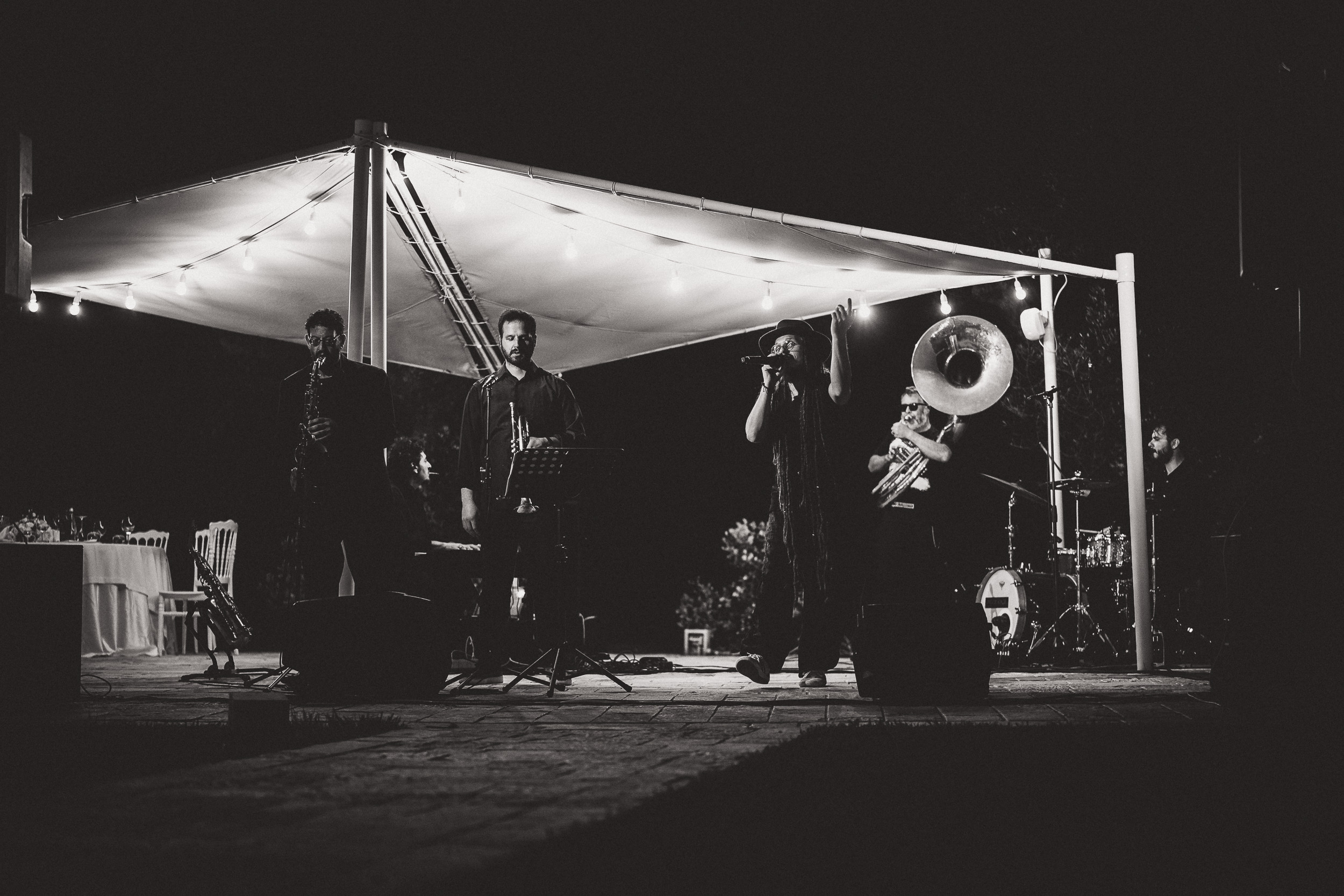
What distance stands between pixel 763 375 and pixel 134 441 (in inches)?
381

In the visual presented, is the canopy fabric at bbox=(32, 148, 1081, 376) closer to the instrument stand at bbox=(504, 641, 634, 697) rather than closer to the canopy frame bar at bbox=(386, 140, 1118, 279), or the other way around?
the canopy frame bar at bbox=(386, 140, 1118, 279)

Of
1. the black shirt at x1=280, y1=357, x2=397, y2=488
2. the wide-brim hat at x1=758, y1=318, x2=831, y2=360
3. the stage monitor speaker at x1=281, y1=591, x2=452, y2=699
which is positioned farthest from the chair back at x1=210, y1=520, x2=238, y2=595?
the wide-brim hat at x1=758, y1=318, x2=831, y2=360

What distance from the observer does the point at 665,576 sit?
1345 cm

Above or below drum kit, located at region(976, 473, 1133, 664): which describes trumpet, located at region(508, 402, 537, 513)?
above

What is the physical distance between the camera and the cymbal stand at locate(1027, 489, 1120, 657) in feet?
27.0

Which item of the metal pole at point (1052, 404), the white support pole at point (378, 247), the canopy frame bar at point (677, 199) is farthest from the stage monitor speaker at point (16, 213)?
the metal pole at point (1052, 404)

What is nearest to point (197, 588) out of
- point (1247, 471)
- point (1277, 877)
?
point (1247, 471)

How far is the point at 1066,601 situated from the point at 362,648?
5.56 metres

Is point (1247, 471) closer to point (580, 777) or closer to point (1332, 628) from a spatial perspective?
point (1332, 628)

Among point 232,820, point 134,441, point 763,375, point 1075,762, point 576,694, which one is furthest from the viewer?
point 134,441

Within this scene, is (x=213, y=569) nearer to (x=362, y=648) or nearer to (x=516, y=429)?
(x=516, y=429)

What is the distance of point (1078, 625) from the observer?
8.45m

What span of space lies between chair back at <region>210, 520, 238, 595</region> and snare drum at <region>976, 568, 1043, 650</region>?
19.6 feet

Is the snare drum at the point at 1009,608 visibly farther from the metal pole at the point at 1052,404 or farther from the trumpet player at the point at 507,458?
the trumpet player at the point at 507,458
